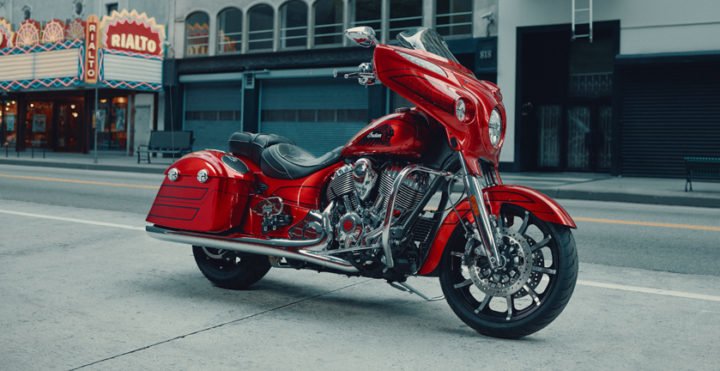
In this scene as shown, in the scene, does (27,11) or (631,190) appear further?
(27,11)

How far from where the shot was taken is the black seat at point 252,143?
5273mm

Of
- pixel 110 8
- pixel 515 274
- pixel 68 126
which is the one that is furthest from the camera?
pixel 68 126

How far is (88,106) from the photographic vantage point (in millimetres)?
34938

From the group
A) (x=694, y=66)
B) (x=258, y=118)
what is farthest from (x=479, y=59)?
(x=258, y=118)

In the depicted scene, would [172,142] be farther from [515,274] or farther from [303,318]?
[515,274]

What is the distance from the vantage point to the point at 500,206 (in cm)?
418

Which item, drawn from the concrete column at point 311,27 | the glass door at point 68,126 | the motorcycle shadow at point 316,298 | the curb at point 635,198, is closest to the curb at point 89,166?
the concrete column at point 311,27

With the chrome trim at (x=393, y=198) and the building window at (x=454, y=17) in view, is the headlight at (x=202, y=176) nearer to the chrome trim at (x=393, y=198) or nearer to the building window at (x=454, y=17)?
the chrome trim at (x=393, y=198)

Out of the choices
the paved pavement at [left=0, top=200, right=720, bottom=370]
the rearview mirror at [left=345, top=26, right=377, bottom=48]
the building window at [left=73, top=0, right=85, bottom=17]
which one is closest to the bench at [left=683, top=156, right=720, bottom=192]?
the paved pavement at [left=0, top=200, right=720, bottom=370]

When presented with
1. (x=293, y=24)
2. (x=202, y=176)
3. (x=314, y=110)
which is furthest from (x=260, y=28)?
(x=202, y=176)

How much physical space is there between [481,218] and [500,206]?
0.15m

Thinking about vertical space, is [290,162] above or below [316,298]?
above

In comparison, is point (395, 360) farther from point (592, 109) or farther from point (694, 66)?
point (592, 109)

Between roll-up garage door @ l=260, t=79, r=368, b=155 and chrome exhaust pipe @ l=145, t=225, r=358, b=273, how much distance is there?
67.4 ft
